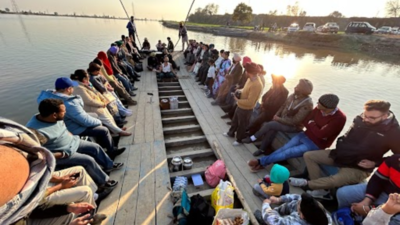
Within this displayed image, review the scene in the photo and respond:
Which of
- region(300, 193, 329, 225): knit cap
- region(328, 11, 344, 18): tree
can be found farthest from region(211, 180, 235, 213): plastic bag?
region(328, 11, 344, 18): tree

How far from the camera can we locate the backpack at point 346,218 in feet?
6.98

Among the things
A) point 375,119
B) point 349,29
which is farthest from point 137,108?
point 349,29

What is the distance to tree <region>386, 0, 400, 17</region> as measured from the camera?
37656 mm

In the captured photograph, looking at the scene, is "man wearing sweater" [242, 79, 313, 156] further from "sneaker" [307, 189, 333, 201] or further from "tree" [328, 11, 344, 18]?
"tree" [328, 11, 344, 18]

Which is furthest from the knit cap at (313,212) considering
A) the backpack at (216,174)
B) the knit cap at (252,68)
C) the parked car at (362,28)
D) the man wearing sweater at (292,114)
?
the parked car at (362,28)

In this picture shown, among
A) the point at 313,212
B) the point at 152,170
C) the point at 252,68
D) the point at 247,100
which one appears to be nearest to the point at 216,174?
the point at 152,170

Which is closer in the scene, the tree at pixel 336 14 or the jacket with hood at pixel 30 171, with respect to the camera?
the jacket with hood at pixel 30 171

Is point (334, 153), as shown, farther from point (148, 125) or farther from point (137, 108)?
point (137, 108)

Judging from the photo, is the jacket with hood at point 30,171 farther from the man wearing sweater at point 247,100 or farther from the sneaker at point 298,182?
the man wearing sweater at point 247,100

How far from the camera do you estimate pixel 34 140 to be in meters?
1.23

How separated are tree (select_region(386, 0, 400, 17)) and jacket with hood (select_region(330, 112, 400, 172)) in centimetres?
5600

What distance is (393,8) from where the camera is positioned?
38.2m

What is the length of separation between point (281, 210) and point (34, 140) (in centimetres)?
238

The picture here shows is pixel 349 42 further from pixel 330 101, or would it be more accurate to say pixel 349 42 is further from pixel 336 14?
pixel 336 14
